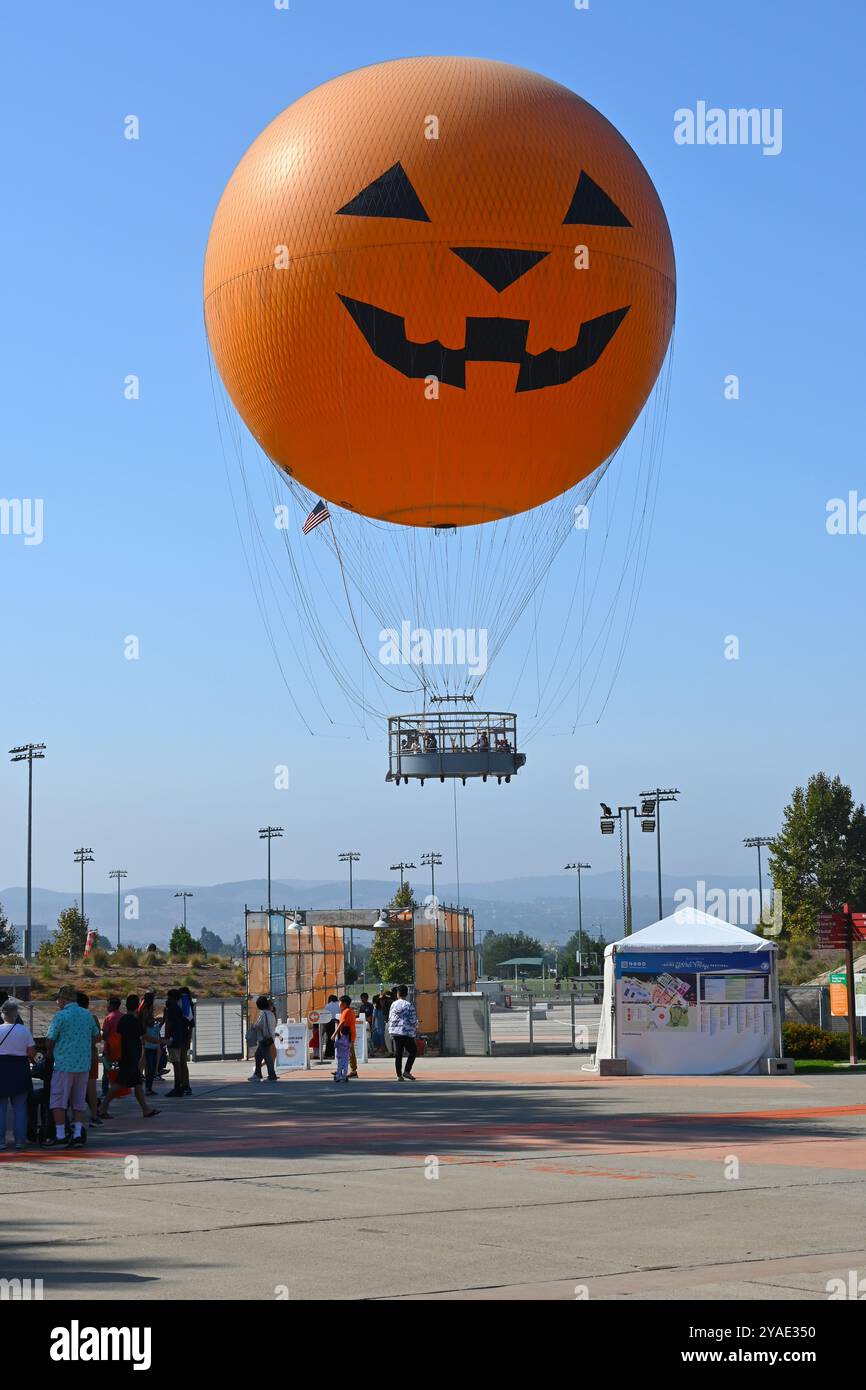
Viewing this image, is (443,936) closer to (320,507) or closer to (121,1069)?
(320,507)

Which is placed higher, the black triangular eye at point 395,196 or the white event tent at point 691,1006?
the black triangular eye at point 395,196

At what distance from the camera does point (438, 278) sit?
846 inches

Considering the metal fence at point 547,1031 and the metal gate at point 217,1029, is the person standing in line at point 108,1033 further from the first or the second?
the metal fence at point 547,1031

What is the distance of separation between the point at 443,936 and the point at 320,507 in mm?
13922

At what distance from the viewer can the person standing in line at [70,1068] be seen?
57.5 ft

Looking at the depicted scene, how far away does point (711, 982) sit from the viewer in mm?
31188

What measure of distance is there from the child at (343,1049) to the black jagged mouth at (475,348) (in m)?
11.9

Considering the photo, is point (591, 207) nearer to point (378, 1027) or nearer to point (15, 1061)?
point (15, 1061)

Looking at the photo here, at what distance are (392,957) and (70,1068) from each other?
107 m

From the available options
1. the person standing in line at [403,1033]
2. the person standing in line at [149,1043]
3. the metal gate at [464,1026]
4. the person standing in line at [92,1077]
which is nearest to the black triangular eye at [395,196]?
the person standing in line at [92,1077]

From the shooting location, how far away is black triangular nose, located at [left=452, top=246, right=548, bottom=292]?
21375mm

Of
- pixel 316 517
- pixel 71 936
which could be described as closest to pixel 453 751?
pixel 316 517

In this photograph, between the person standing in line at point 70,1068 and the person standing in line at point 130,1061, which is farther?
the person standing in line at point 130,1061
